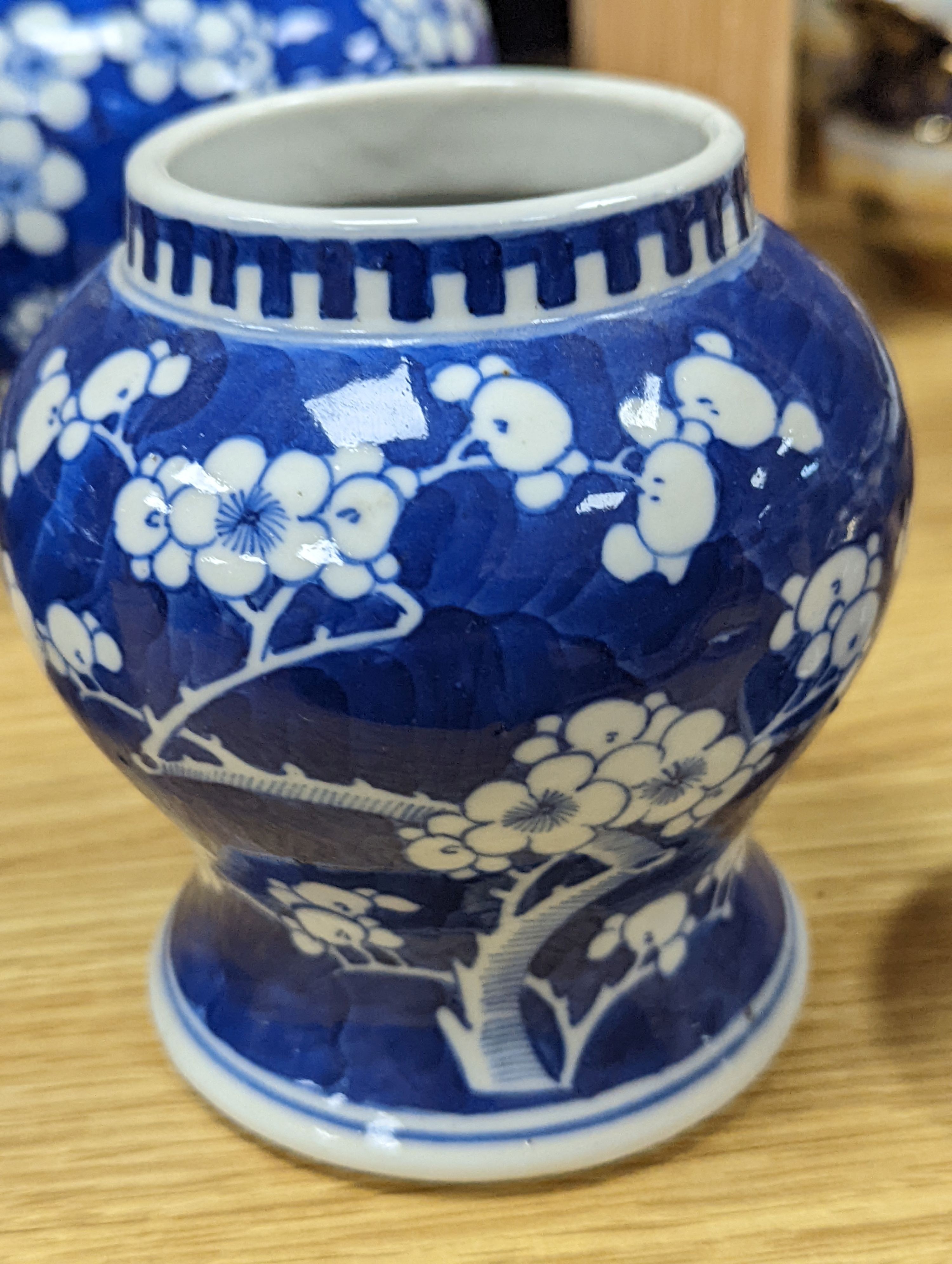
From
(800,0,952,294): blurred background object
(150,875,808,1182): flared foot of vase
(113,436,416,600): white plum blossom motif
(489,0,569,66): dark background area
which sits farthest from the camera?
(489,0,569,66): dark background area

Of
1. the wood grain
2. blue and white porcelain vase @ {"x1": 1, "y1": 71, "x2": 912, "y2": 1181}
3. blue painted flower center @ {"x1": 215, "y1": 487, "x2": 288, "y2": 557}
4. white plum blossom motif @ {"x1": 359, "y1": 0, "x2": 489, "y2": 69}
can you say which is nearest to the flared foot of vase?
blue and white porcelain vase @ {"x1": 1, "y1": 71, "x2": 912, "y2": 1181}

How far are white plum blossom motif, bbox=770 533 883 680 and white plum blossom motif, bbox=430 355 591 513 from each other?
0.08 metres

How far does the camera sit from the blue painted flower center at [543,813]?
0.43 meters

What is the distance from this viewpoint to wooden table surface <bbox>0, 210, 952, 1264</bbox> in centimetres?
49

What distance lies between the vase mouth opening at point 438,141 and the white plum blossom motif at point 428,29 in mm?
262

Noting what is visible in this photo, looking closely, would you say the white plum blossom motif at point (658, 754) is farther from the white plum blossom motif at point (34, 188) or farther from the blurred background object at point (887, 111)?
the blurred background object at point (887, 111)

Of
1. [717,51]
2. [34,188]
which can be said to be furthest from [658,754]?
[717,51]

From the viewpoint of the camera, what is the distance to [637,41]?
1.00 meters

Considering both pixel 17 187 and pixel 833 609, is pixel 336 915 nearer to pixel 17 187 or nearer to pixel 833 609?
pixel 833 609

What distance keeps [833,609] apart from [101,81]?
50cm

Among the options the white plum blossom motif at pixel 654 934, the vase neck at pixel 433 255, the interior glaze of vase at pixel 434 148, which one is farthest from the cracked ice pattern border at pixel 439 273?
the white plum blossom motif at pixel 654 934

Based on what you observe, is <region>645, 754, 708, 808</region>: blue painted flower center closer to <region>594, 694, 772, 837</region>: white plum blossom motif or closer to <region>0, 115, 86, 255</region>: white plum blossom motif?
<region>594, 694, 772, 837</region>: white plum blossom motif

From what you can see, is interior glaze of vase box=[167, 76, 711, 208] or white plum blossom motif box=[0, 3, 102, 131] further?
white plum blossom motif box=[0, 3, 102, 131]

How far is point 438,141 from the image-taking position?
0.58 meters
